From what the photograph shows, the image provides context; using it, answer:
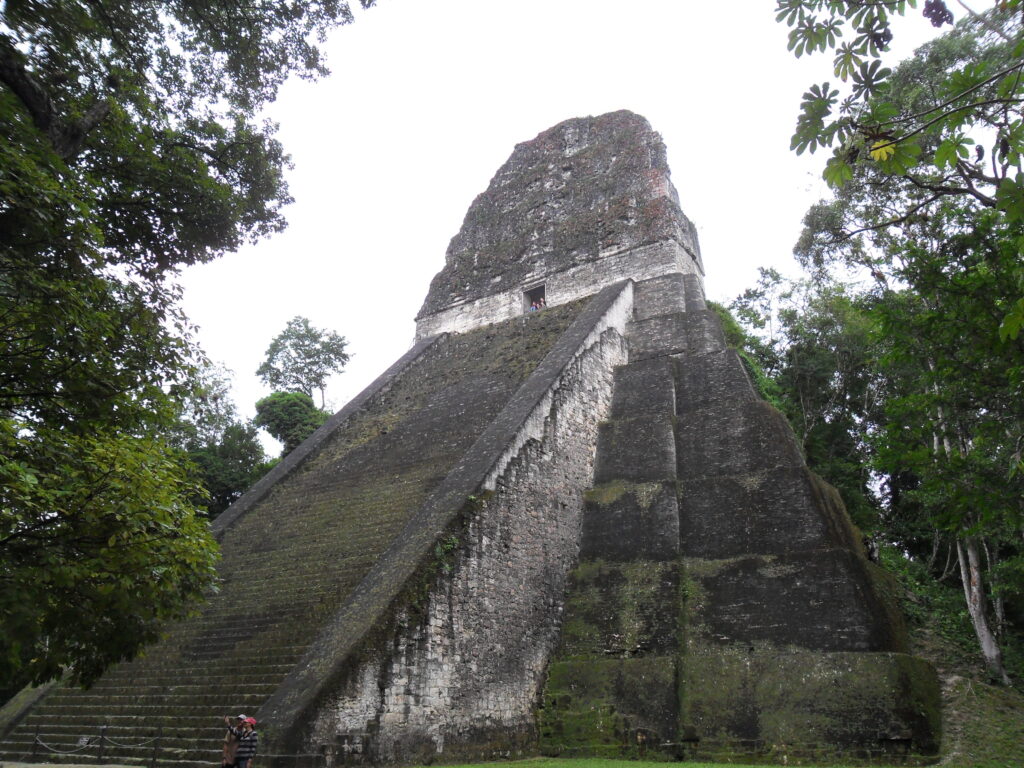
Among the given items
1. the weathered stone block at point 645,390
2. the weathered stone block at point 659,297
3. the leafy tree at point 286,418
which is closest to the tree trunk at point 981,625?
the weathered stone block at point 645,390

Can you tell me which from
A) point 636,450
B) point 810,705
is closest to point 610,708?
point 810,705

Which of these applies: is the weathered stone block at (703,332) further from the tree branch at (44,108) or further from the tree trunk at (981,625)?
the tree branch at (44,108)

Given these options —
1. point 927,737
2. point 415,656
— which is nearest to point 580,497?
point 415,656

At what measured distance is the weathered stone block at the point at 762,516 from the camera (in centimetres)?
840

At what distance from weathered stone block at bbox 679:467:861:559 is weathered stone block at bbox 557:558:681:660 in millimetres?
647

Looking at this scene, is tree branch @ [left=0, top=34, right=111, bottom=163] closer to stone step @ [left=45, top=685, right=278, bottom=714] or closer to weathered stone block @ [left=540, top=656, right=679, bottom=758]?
stone step @ [left=45, top=685, right=278, bottom=714]

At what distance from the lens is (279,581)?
8664mm

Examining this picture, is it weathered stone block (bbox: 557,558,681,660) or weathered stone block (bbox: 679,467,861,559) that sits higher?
weathered stone block (bbox: 679,467,861,559)

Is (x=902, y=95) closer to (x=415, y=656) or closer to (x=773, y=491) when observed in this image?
(x=773, y=491)

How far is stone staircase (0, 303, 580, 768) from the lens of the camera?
677 cm

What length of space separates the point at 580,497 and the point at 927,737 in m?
4.92

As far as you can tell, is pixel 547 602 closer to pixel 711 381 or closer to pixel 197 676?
A: pixel 197 676

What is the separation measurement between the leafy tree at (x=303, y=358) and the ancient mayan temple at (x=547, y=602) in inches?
641

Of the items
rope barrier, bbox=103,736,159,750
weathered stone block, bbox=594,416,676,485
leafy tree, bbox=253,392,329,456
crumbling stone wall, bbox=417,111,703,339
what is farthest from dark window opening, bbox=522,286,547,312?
rope barrier, bbox=103,736,159,750
